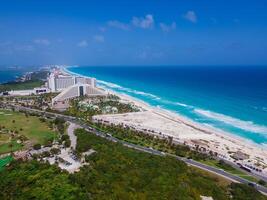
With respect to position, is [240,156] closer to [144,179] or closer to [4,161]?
[144,179]

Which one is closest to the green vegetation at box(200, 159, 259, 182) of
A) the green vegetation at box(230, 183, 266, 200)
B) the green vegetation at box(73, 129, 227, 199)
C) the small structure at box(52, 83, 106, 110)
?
the green vegetation at box(73, 129, 227, 199)

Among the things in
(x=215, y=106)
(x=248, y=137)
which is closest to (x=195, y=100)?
(x=215, y=106)

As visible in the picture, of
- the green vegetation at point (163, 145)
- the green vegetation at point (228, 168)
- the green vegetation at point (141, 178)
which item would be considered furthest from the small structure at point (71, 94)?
the green vegetation at point (228, 168)

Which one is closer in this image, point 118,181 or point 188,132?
point 118,181

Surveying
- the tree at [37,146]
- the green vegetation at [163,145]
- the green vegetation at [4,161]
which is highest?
the green vegetation at [163,145]

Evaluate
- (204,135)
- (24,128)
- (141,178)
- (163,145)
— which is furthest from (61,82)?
(141,178)

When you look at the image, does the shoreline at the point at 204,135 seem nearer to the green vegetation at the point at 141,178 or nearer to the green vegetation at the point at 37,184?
the green vegetation at the point at 141,178
